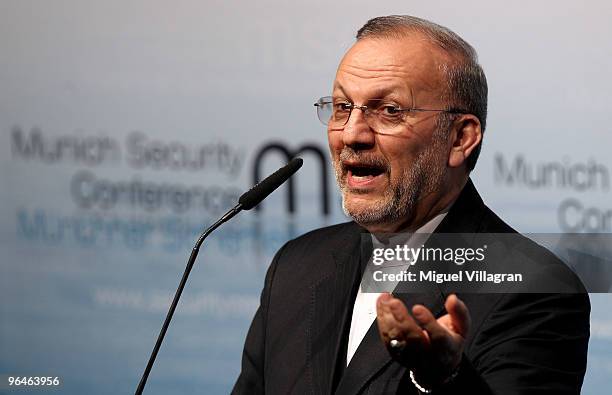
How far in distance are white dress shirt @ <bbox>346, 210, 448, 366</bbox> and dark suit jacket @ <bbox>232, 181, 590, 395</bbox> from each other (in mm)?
20

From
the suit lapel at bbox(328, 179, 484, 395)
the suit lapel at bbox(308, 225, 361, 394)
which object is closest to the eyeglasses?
the suit lapel at bbox(328, 179, 484, 395)

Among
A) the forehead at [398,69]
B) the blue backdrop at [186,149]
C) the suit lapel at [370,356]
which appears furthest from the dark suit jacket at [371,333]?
the blue backdrop at [186,149]

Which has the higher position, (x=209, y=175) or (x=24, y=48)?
(x=24, y=48)

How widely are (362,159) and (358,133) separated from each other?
0.22 feet

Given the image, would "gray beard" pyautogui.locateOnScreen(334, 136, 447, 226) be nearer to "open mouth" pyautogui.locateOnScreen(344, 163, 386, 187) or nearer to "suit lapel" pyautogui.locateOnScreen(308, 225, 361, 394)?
"open mouth" pyautogui.locateOnScreen(344, 163, 386, 187)

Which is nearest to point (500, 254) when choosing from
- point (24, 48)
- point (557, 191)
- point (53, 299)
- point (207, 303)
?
point (557, 191)

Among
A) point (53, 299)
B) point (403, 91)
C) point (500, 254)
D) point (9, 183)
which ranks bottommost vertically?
point (53, 299)

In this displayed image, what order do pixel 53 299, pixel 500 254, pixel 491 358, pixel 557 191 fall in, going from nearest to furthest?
pixel 491 358 → pixel 500 254 → pixel 557 191 → pixel 53 299

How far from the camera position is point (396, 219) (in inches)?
101

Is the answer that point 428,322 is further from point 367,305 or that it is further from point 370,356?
point 367,305

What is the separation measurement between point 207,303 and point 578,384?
2.09m

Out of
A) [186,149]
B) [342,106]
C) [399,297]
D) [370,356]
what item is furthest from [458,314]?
[186,149]

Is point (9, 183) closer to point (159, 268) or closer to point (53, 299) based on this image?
point (53, 299)

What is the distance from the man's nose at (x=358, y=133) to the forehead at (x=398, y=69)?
0.22 ft
